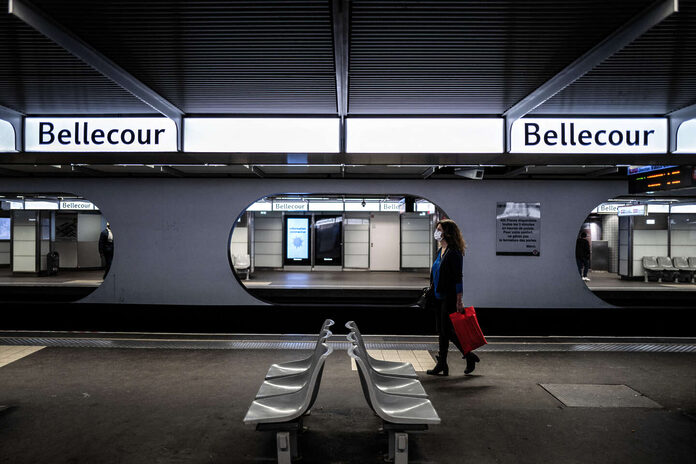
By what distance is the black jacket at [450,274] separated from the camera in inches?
195

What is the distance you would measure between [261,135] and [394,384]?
264cm

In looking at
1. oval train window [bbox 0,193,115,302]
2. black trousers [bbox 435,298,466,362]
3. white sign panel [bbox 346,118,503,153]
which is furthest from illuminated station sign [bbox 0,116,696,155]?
oval train window [bbox 0,193,115,302]

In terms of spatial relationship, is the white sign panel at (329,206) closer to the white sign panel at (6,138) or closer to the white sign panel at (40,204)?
the white sign panel at (6,138)

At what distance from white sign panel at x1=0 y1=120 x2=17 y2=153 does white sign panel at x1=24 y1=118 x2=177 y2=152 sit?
11 centimetres

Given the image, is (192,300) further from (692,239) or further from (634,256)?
(692,239)

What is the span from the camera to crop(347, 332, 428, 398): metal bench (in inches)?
135

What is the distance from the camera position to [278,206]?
52.0ft

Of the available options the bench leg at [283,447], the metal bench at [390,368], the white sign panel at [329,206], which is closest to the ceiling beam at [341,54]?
the metal bench at [390,368]

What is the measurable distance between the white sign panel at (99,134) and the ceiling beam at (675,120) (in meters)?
4.82

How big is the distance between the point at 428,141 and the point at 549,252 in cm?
460

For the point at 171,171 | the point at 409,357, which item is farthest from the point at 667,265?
the point at 171,171

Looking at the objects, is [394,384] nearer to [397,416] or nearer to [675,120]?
[397,416]

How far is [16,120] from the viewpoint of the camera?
459 cm

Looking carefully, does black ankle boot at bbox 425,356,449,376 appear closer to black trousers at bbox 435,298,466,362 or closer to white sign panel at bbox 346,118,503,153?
black trousers at bbox 435,298,466,362
